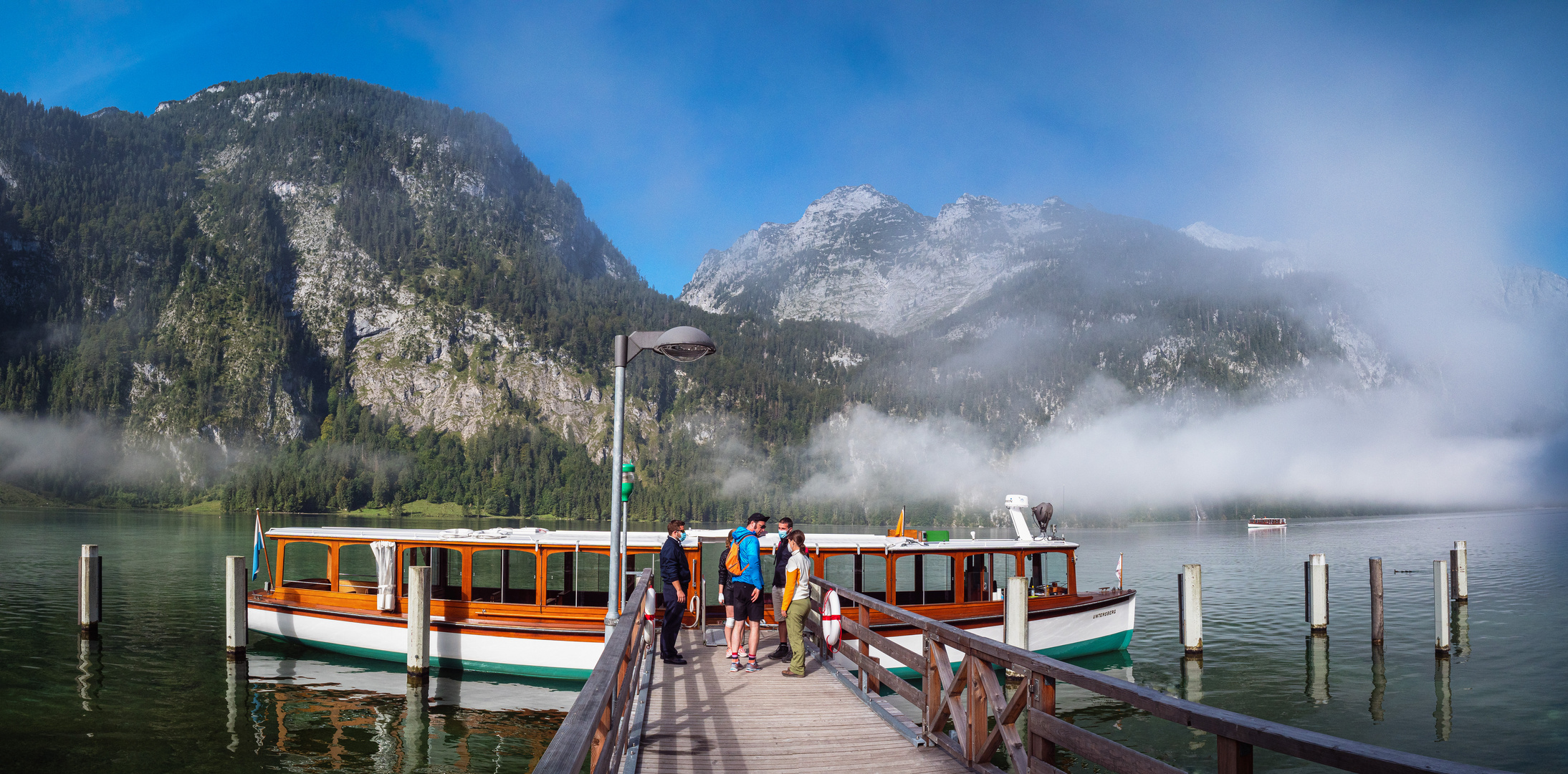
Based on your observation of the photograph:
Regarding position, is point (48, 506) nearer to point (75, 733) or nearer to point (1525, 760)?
point (75, 733)

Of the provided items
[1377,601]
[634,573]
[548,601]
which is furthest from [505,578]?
[1377,601]

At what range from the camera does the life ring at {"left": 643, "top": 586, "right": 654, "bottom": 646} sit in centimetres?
1266

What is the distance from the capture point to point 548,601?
79.5 ft

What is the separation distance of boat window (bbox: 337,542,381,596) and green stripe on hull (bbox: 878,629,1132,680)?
16521 millimetres

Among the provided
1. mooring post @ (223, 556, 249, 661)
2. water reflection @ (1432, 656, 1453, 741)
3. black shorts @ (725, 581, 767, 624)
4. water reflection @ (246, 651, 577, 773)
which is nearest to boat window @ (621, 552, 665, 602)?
black shorts @ (725, 581, 767, 624)

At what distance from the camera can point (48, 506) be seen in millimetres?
190000

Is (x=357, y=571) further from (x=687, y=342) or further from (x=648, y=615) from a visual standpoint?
(x=687, y=342)

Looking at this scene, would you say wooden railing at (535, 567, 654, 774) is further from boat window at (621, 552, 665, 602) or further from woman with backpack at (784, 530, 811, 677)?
boat window at (621, 552, 665, 602)

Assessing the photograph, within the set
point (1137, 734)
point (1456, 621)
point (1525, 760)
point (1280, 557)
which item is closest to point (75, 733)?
point (1137, 734)

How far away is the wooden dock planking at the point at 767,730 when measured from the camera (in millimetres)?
8570

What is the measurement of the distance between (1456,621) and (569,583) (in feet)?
126

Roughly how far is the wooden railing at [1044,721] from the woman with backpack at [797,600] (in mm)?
1366

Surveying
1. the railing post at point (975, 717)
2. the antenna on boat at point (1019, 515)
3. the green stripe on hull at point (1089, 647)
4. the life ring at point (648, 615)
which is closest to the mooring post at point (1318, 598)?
the green stripe on hull at point (1089, 647)

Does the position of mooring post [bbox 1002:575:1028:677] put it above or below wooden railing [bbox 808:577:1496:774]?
below
